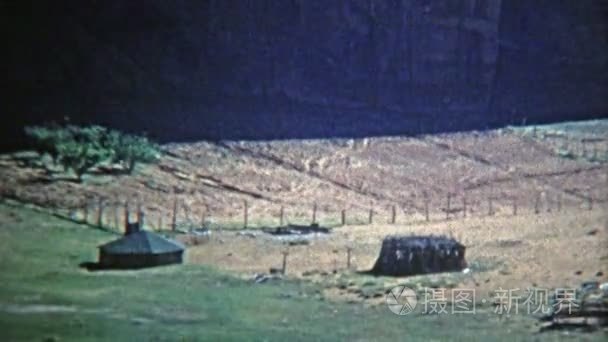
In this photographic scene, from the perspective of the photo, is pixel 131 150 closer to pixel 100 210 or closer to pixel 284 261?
pixel 100 210

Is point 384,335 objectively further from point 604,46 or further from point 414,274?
point 604,46

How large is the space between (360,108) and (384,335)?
3.34 ft

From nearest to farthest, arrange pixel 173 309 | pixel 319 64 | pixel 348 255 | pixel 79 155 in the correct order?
1. pixel 173 309
2. pixel 348 255
3. pixel 79 155
4. pixel 319 64

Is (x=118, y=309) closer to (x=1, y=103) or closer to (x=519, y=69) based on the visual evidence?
(x=1, y=103)

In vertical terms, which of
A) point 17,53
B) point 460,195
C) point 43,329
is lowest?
point 43,329

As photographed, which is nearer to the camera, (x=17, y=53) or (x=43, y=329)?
(x=43, y=329)

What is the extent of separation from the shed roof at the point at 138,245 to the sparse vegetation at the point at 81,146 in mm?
314

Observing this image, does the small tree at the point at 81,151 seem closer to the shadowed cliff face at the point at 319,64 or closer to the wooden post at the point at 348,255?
the shadowed cliff face at the point at 319,64

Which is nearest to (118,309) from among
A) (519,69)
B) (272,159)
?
(272,159)

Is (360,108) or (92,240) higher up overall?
(360,108)

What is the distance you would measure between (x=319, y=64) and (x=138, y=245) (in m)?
1.04

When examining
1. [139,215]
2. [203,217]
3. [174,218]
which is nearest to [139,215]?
[139,215]

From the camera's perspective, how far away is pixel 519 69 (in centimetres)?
593

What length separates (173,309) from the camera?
5.45 meters
